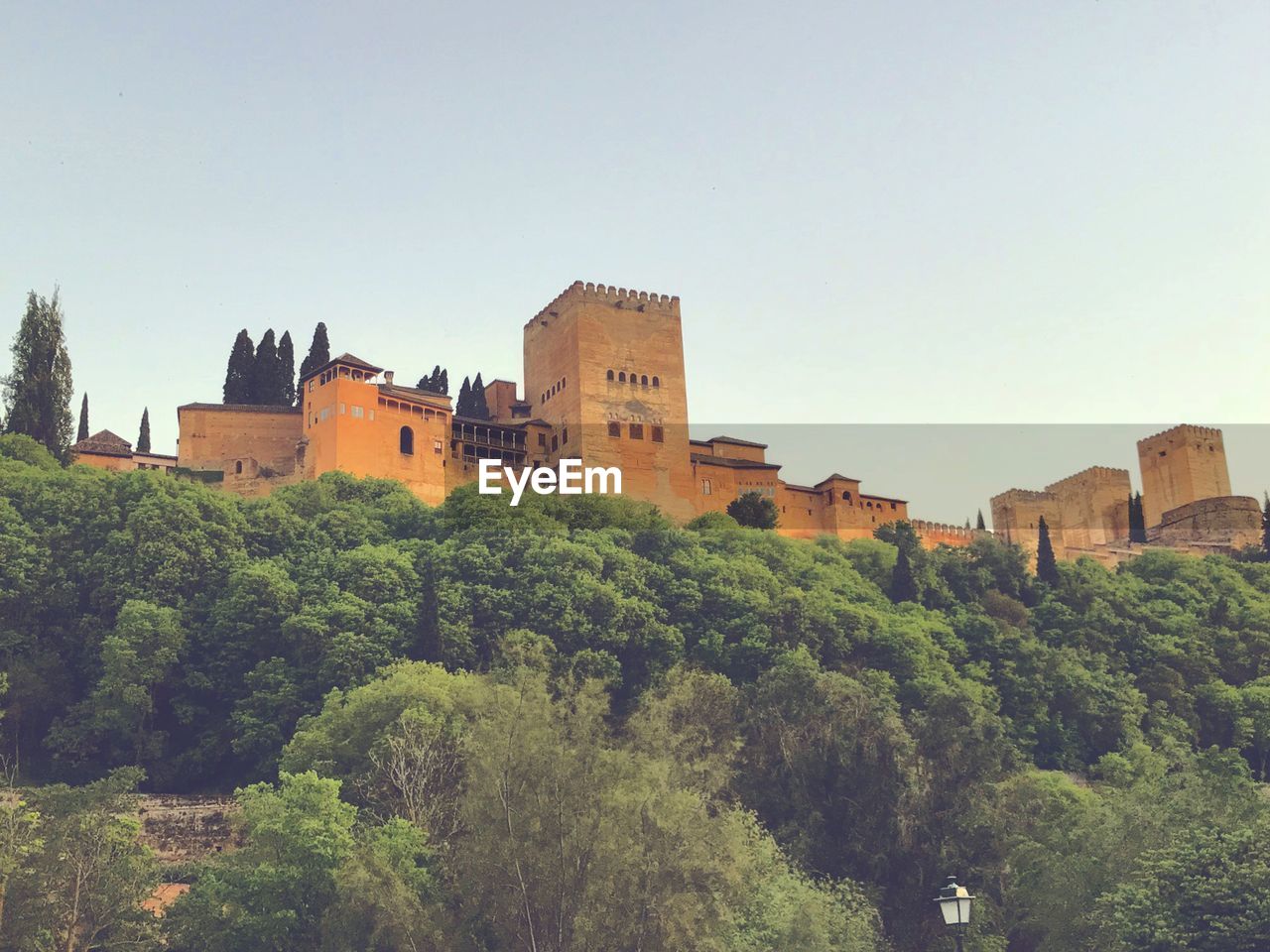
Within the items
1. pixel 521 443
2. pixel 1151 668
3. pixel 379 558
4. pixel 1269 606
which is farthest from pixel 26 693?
pixel 1269 606

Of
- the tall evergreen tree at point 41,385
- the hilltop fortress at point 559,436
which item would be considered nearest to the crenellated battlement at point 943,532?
the hilltop fortress at point 559,436

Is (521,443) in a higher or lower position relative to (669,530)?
higher

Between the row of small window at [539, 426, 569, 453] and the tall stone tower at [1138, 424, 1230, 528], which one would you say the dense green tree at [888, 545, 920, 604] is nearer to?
the row of small window at [539, 426, 569, 453]

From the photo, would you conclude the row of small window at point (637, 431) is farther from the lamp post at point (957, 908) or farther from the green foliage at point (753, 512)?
the lamp post at point (957, 908)

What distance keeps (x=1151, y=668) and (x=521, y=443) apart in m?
27.3

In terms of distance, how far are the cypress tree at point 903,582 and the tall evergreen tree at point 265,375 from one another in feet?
87.8

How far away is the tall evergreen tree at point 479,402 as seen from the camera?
72.6 m

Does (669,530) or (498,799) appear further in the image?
(669,530)

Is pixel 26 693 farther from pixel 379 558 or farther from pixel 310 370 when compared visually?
pixel 310 370

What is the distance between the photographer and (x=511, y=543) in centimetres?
5141

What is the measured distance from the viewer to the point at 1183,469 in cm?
8462

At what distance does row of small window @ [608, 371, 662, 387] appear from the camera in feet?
219

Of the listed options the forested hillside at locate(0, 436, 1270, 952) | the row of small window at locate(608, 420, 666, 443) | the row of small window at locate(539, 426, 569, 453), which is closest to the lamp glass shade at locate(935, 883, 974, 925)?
the forested hillside at locate(0, 436, 1270, 952)

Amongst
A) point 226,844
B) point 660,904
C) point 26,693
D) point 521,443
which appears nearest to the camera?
point 660,904
